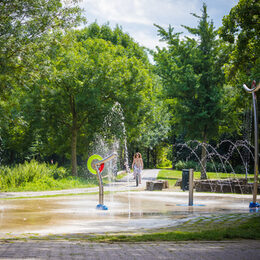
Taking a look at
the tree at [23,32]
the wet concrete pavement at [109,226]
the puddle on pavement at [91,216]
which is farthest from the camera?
the tree at [23,32]

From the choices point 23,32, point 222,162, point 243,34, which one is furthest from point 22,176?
point 222,162

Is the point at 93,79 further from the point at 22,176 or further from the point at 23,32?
the point at 22,176

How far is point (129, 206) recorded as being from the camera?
11.3 meters

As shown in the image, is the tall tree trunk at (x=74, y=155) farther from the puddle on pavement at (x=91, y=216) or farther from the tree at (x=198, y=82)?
the puddle on pavement at (x=91, y=216)

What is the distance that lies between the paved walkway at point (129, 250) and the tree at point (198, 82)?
2114cm

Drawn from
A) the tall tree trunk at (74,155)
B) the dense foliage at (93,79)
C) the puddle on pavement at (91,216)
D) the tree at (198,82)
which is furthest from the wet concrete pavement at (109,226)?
the tree at (198,82)

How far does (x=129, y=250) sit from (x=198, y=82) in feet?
73.6

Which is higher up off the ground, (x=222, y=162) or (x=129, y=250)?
(x=222, y=162)

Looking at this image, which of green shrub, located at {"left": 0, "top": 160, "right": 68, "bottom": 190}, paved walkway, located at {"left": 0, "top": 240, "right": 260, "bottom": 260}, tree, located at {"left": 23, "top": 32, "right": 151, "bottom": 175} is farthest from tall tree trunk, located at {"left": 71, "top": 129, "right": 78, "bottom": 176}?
paved walkway, located at {"left": 0, "top": 240, "right": 260, "bottom": 260}

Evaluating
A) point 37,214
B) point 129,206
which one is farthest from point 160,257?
point 129,206

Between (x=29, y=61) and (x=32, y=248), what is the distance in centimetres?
1291

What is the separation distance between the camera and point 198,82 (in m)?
26.8

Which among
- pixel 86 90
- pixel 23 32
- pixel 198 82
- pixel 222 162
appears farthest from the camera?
pixel 222 162

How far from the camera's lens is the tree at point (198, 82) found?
26.9 metres
